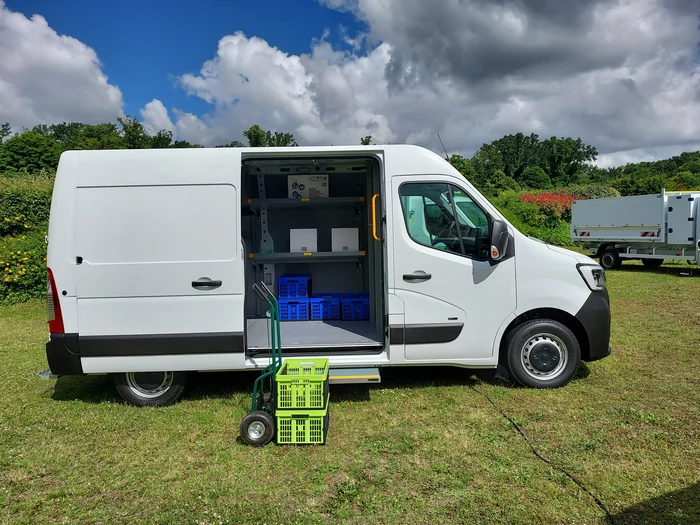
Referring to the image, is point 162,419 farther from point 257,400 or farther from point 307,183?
point 307,183

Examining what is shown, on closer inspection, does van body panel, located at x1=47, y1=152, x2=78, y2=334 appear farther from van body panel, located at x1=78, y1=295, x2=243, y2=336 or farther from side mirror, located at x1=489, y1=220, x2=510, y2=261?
side mirror, located at x1=489, y1=220, x2=510, y2=261

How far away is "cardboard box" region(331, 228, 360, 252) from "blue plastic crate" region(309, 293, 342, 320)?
27.5 inches

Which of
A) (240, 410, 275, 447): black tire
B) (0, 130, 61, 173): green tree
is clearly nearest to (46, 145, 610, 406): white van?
(240, 410, 275, 447): black tire

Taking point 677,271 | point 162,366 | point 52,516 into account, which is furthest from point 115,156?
point 677,271

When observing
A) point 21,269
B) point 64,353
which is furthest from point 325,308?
point 21,269

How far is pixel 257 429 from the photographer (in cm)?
396

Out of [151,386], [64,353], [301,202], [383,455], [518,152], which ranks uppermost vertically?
[518,152]

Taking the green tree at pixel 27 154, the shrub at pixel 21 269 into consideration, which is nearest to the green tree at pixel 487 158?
the green tree at pixel 27 154

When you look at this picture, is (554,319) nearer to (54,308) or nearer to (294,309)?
(294,309)

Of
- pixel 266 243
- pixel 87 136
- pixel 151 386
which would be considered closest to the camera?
pixel 151 386

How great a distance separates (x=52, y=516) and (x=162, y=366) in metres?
1.61

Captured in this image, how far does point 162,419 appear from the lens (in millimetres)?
4484

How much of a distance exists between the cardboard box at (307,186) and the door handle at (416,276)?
2385 millimetres

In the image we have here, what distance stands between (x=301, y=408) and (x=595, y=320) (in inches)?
122
